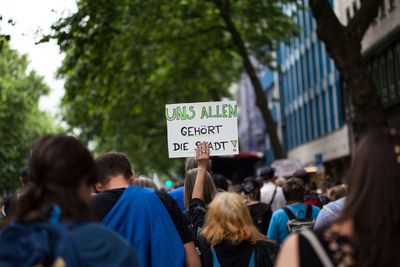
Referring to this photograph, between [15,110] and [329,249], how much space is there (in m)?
41.9

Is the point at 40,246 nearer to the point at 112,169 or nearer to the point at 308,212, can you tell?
the point at 112,169

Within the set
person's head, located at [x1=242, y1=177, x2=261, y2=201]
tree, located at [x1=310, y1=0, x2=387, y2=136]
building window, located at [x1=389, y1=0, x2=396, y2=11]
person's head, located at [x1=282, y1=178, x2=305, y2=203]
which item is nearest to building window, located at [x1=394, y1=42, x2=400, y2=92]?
building window, located at [x1=389, y1=0, x2=396, y2=11]

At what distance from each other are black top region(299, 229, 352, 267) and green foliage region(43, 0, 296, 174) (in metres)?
11.1

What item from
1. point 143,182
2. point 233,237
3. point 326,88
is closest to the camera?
point 233,237

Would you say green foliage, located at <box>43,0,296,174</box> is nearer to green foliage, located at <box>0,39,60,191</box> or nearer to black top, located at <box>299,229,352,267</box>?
black top, located at <box>299,229,352,267</box>

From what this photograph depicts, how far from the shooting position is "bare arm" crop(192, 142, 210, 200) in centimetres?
633

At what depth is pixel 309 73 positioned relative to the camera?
46.6 meters

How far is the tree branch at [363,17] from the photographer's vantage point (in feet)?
48.9

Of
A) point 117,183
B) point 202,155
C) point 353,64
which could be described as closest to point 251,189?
point 202,155

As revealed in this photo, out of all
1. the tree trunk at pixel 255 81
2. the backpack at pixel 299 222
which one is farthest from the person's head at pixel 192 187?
the tree trunk at pixel 255 81

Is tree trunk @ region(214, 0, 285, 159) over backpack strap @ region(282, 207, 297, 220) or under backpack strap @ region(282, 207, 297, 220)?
over

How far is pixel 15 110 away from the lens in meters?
43.4

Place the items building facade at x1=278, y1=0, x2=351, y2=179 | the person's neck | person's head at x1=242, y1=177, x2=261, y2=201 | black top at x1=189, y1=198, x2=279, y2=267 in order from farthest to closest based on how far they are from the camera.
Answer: building facade at x1=278, y1=0, x2=351, y2=179 < person's head at x1=242, y1=177, x2=261, y2=201 < black top at x1=189, y1=198, x2=279, y2=267 < the person's neck

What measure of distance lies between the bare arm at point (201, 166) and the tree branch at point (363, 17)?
8.90 metres
